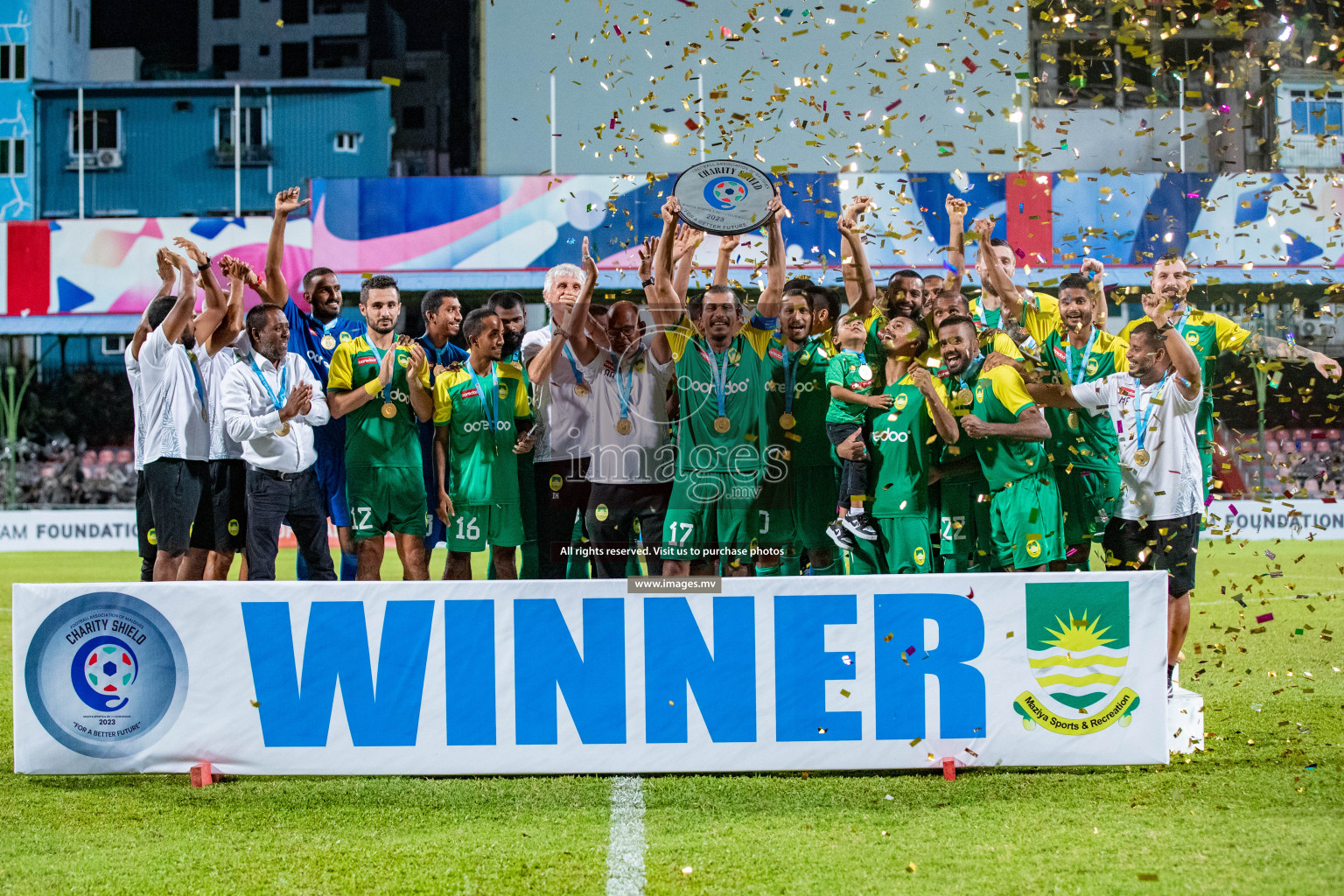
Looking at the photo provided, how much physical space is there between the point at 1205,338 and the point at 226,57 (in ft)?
134

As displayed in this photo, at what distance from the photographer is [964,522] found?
5.59 metres

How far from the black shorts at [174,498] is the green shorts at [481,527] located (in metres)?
1.54

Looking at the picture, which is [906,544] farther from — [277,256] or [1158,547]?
[277,256]

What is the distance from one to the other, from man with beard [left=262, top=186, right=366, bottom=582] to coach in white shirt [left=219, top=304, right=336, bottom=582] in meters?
0.17

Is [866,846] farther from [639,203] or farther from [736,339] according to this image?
[639,203]

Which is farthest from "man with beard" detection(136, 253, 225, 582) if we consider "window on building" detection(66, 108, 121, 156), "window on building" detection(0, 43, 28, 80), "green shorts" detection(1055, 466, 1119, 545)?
"window on building" detection(0, 43, 28, 80)

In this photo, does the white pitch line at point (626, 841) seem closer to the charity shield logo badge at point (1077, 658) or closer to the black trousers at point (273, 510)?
the charity shield logo badge at point (1077, 658)

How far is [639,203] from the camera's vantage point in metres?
19.6

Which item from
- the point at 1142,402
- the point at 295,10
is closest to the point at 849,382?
the point at 1142,402

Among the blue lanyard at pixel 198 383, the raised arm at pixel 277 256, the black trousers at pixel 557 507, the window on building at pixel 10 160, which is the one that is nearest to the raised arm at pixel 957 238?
the black trousers at pixel 557 507

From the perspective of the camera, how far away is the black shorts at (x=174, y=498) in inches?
244

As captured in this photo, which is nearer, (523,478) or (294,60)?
(523,478)

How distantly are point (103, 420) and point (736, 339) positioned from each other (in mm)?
23973

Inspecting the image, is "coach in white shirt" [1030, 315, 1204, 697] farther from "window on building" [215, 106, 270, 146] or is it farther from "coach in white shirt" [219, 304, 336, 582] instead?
"window on building" [215, 106, 270, 146]
